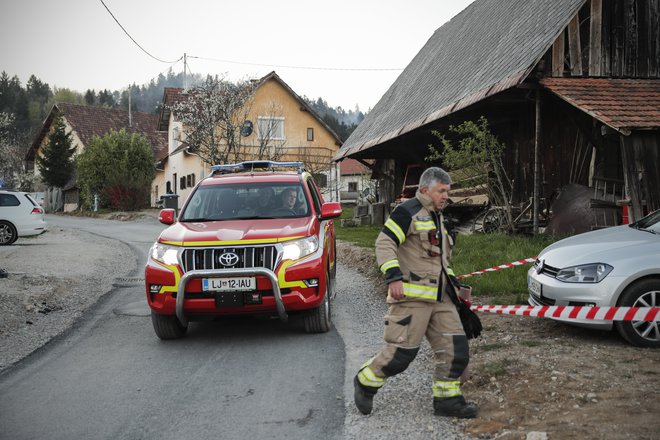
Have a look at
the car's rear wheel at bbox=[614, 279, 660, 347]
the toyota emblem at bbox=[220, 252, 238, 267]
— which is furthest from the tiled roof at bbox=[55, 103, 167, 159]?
the car's rear wheel at bbox=[614, 279, 660, 347]

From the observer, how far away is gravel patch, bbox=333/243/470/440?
403cm

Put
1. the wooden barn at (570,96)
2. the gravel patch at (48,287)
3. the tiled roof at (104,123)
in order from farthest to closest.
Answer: the tiled roof at (104,123), the wooden barn at (570,96), the gravel patch at (48,287)

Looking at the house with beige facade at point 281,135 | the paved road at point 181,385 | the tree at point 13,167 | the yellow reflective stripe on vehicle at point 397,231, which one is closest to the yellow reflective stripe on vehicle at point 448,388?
the paved road at point 181,385

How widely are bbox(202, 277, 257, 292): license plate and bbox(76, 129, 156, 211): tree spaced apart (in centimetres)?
3418

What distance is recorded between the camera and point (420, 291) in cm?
420

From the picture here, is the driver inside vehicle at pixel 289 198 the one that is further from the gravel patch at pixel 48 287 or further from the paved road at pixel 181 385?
the gravel patch at pixel 48 287

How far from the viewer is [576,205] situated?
11.8m

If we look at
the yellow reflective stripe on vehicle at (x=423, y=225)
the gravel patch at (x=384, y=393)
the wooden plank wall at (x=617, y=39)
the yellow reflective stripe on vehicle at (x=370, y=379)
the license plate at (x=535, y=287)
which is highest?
the wooden plank wall at (x=617, y=39)

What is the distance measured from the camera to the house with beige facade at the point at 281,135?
35562 mm

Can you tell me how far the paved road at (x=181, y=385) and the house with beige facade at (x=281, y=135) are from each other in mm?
26484

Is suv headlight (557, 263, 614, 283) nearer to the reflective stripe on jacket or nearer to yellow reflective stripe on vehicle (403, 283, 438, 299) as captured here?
the reflective stripe on jacket

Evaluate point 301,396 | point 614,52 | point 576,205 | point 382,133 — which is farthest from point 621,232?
point 382,133

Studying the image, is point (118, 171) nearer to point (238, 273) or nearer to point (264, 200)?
point (264, 200)

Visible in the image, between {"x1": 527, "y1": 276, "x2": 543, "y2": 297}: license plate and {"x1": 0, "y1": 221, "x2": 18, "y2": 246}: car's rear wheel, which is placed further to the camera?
{"x1": 0, "y1": 221, "x2": 18, "y2": 246}: car's rear wheel
